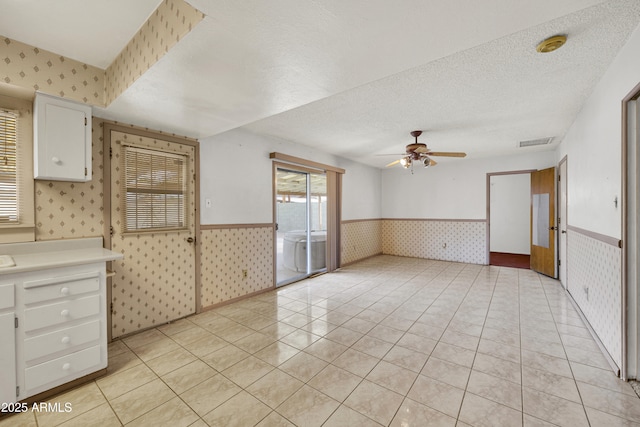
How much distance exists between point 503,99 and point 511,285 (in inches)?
124

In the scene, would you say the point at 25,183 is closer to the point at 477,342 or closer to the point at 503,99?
the point at 477,342

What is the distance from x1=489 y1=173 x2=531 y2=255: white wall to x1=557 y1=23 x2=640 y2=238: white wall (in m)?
4.37

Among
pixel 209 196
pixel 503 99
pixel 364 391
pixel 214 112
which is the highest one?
pixel 503 99

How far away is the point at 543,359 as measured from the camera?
2.24 meters

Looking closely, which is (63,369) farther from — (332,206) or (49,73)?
(332,206)

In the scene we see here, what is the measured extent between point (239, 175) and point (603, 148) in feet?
13.1

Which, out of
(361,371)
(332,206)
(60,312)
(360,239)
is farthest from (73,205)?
(360,239)

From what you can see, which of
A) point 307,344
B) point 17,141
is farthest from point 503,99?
point 17,141

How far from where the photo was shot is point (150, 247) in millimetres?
2883

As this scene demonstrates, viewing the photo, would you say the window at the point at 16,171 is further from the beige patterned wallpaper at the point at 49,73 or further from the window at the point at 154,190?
the window at the point at 154,190

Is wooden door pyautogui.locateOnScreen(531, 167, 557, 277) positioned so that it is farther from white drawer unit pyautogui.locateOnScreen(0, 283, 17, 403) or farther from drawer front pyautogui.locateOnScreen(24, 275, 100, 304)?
white drawer unit pyautogui.locateOnScreen(0, 283, 17, 403)

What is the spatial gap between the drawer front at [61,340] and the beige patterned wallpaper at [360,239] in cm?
445

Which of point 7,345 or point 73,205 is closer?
point 7,345

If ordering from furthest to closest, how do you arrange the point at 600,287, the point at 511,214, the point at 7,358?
the point at 511,214
the point at 600,287
the point at 7,358
